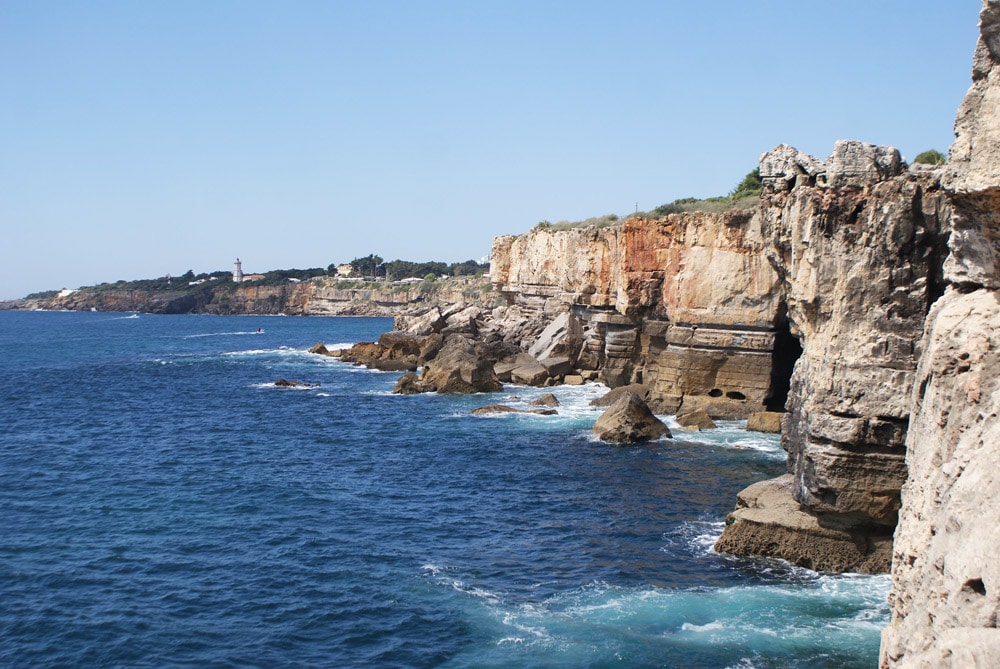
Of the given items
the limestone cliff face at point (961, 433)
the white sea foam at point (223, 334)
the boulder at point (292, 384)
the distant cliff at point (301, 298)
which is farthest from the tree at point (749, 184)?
the distant cliff at point (301, 298)

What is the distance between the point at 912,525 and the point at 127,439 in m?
33.1

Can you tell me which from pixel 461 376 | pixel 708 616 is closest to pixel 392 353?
pixel 461 376

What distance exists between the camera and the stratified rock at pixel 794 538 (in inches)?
703

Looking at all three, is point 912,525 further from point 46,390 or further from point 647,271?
point 46,390

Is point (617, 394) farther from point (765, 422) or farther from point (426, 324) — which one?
point (426, 324)

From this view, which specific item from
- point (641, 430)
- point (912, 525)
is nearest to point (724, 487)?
point (641, 430)

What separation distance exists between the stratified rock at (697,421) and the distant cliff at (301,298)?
120m

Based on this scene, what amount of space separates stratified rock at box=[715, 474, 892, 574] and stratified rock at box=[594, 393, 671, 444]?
11.7 metres

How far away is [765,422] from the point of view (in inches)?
1296

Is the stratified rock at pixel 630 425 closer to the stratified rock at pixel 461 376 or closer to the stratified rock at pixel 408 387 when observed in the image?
the stratified rock at pixel 461 376

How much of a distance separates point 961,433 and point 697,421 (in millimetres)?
26136

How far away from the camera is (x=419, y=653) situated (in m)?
15.2

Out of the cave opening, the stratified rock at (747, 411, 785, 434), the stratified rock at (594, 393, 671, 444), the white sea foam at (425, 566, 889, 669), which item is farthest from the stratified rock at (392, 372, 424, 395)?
the white sea foam at (425, 566, 889, 669)

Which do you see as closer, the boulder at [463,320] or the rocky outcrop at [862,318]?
the rocky outcrop at [862,318]
